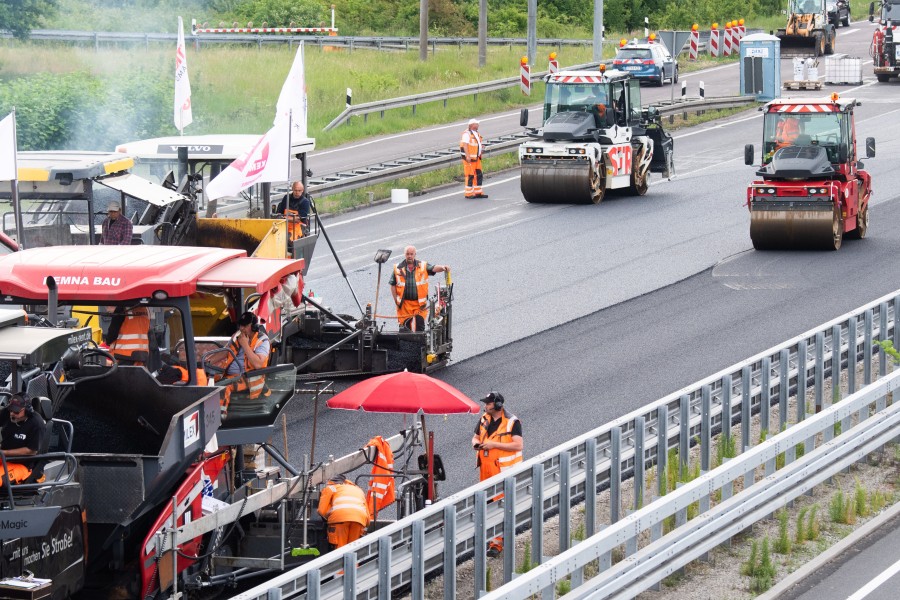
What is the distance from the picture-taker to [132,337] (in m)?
9.34

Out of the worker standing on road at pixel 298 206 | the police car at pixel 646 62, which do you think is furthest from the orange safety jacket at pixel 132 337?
the police car at pixel 646 62

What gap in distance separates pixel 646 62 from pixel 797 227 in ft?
71.6

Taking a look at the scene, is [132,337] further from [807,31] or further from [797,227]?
[807,31]

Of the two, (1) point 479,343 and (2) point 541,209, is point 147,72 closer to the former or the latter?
(2) point 541,209

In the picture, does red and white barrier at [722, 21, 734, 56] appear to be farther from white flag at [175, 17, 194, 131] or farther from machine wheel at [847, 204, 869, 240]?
white flag at [175, 17, 194, 131]

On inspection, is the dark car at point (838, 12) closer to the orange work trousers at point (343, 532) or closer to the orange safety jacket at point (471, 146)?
the orange safety jacket at point (471, 146)

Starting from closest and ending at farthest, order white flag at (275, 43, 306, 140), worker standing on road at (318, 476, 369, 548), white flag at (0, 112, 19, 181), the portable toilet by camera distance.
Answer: worker standing on road at (318, 476, 369, 548) < white flag at (0, 112, 19, 181) < white flag at (275, 43, 306, 140) < the portable toilet

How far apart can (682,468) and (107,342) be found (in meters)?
4.16

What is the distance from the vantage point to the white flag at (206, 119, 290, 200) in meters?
14.2

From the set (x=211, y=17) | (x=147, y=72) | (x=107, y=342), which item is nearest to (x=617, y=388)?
(x=107, y=342)

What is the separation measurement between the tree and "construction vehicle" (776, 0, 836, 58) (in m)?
23.0

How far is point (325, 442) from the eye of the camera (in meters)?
13.3

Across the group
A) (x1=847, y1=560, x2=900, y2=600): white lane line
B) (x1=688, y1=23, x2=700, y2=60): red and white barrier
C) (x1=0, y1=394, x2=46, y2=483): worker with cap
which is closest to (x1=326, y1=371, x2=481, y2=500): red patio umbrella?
(x1=847, y1=560, x2=900, y2=600): white lane line

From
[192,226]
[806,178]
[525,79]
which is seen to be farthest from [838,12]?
[192,226]
